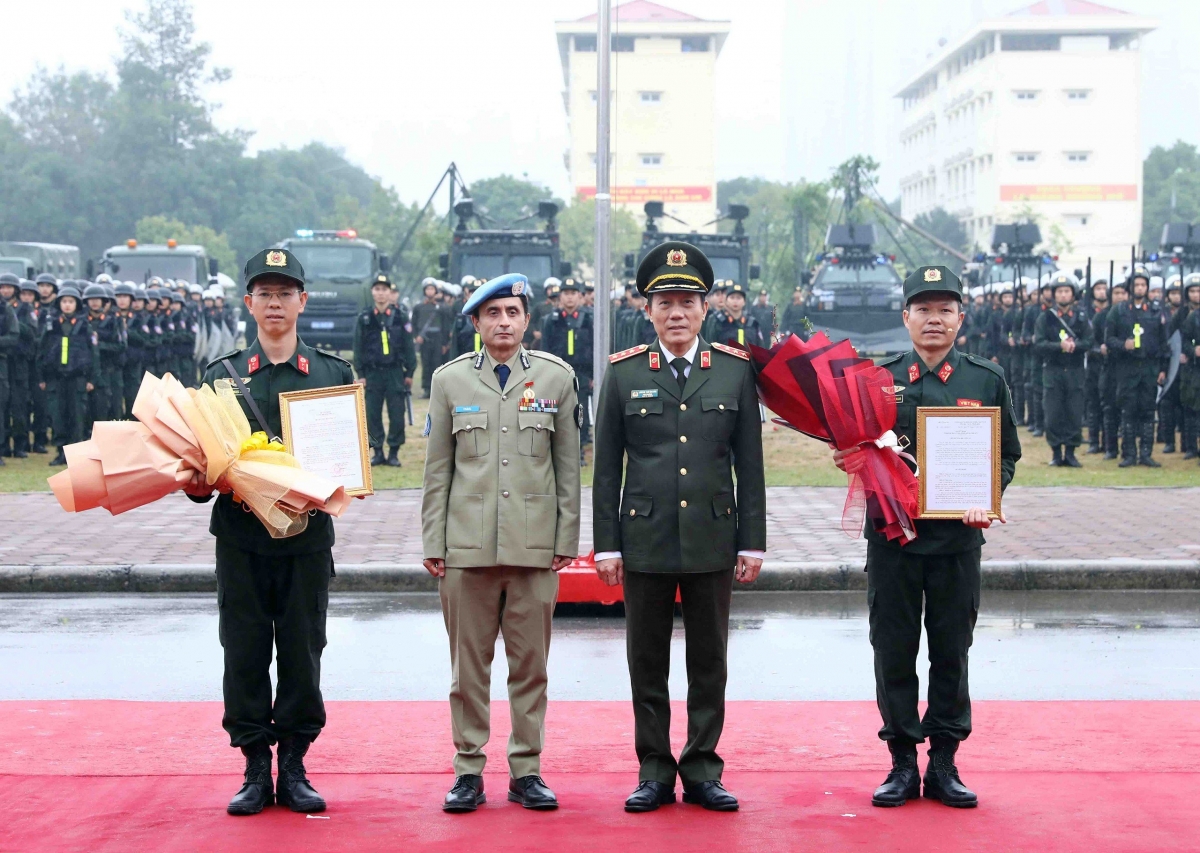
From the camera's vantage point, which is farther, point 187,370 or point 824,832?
point 187,370

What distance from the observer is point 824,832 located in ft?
16.4

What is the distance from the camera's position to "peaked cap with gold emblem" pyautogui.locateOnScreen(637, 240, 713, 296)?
5375 millimetres

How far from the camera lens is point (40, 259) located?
3625 cm

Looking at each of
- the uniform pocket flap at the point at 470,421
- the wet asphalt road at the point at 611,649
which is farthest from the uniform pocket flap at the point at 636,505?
the wet asphalt road at the point at 611,649

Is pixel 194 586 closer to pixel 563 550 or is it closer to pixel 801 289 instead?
pixel 563 550

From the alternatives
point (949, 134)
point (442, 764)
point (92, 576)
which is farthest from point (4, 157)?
point (442, 764)

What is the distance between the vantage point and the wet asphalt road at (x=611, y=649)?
7.34 metres

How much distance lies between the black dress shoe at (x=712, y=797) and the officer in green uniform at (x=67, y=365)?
1408 centimetres

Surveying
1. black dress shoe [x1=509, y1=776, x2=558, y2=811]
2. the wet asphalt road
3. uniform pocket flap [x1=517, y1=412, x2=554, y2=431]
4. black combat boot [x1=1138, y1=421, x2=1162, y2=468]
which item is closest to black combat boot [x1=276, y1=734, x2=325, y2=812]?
black dress shoe [x1=509, y1=776, x2=558, y2=811]

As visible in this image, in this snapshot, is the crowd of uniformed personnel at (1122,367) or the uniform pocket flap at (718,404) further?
the crowd of uniformed personnel at (1122,367)

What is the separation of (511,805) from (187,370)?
748 inches

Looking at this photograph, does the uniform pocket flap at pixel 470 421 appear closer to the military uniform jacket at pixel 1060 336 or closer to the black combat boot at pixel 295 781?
the black combat boot at pixel 295 781

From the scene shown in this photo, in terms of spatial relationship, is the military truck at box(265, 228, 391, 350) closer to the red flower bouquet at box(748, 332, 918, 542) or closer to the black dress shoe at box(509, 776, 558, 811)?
the black dress shoe at box(509, 776, 558, 811)

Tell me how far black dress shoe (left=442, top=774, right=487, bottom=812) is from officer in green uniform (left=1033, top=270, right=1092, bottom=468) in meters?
13.1
